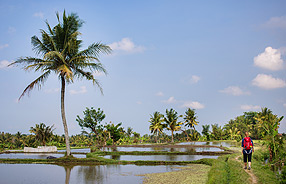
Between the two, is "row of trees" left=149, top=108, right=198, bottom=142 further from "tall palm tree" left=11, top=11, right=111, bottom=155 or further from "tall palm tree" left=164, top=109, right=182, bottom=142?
"tall palm tree" left=11, top=11, right=111, bottom=155

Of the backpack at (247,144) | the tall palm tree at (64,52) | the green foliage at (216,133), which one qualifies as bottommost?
the green foliage at (216,133)

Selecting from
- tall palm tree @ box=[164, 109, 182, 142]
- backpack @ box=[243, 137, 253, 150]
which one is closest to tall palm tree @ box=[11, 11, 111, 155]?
backpack @ box=[243, 137, 253, 150]

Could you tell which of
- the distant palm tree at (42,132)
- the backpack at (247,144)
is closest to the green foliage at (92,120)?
the distant palm tree at (42,132)

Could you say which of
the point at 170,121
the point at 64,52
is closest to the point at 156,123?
the point at 170,121

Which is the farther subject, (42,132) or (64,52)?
(42,132)

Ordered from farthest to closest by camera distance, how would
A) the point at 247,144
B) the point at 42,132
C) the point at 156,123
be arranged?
1. the point at 156,123
2. the point at 42,132
3. the point at 247,144

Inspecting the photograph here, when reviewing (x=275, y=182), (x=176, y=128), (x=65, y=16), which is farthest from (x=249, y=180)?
(x=176, y=128)

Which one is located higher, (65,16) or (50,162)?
(65,16)

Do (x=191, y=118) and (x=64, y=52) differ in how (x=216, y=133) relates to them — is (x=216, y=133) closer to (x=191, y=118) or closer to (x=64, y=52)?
(x=191, y=118)

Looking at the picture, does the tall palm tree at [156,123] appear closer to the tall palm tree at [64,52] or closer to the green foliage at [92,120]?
A: the green foliage at [92,120]

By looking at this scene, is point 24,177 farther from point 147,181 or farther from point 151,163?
point 151,163

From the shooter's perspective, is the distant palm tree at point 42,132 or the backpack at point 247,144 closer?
the backpack at point 247,144

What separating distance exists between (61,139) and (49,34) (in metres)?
39.4

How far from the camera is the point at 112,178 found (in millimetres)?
11859
